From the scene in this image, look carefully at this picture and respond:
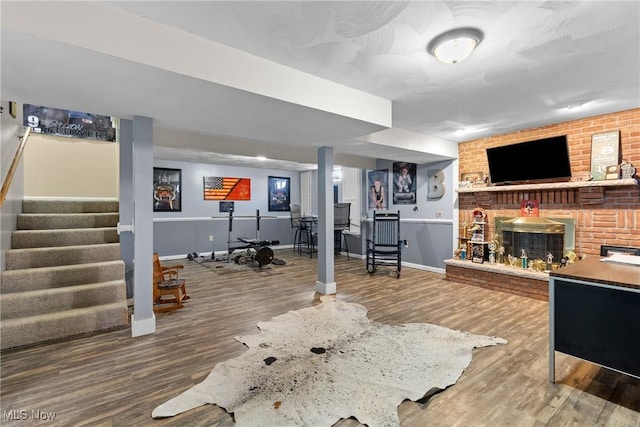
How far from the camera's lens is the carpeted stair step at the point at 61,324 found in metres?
2.54

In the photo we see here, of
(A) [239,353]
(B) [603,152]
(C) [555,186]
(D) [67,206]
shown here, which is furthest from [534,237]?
(D) [67,206]

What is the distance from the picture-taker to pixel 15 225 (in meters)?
3.36

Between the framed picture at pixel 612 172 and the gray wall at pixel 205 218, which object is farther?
the gray wall at pixel 205 218

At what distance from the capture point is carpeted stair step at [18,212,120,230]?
3459 mm

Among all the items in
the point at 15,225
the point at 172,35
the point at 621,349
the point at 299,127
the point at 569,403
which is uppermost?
the point at 172,35

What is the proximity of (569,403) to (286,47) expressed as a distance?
3029 millimetres

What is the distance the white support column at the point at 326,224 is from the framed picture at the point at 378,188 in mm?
2587

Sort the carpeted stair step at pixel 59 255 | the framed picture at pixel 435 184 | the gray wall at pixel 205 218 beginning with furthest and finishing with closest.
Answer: the gray wall at pixel 205 218 < the framed picture at pixel 435 184 < the carpeted stair step at pixel 59 255

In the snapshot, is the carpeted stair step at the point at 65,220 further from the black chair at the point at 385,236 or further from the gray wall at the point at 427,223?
the gray wall at the point at 427,223

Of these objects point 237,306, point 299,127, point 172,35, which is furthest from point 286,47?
point 237,306

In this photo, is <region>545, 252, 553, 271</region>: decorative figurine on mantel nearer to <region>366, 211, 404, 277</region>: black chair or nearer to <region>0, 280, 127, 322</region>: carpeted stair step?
<region>366, 211, 404, 277</region>: black chair

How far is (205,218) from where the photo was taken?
7.42 metres

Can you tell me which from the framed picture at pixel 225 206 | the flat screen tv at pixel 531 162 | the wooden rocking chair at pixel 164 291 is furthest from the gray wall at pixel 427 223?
the wooden rocking chair at pixel 164 291

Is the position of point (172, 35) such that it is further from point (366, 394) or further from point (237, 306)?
point (237, 306)
